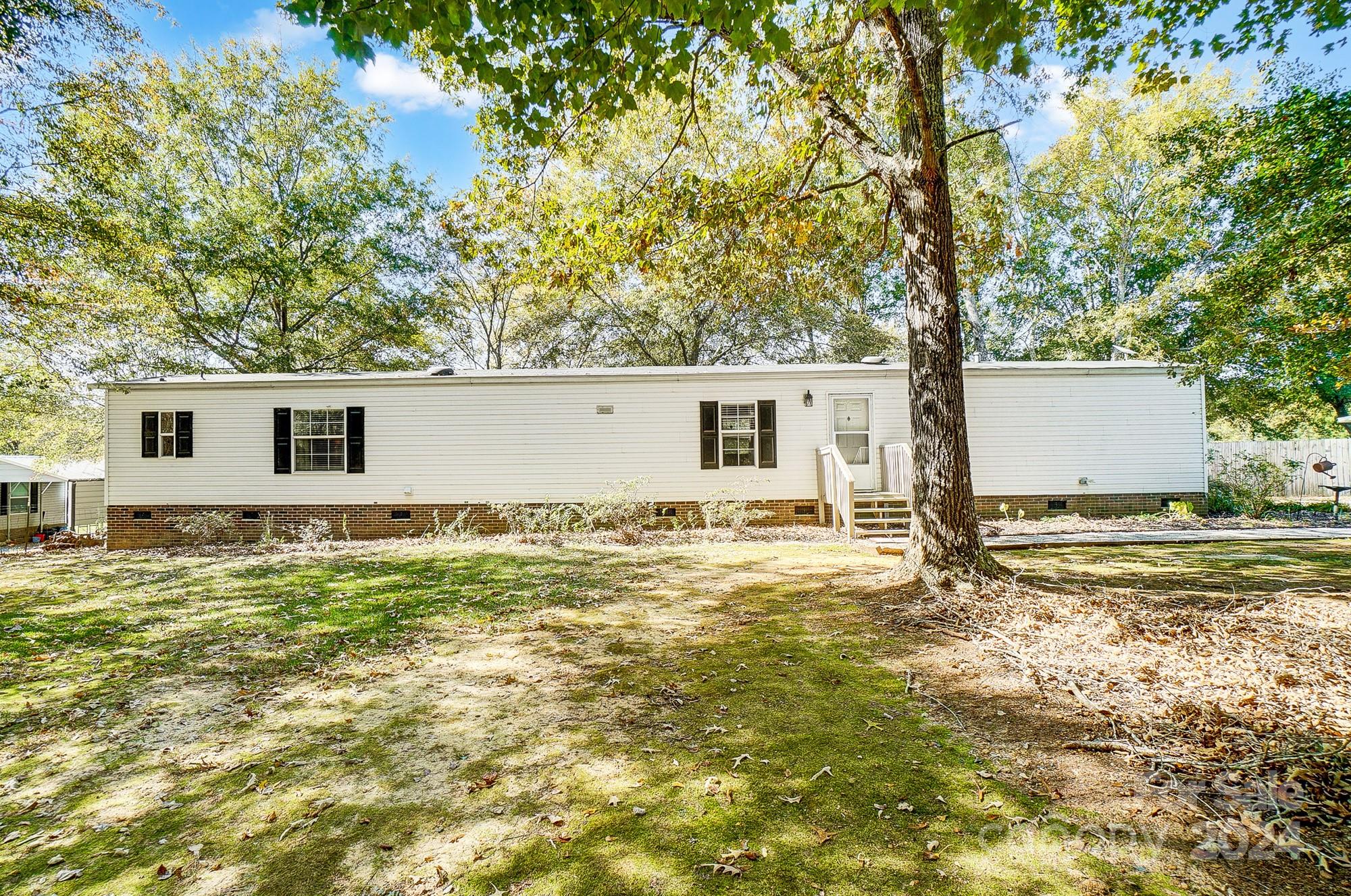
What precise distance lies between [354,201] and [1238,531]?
23.1m

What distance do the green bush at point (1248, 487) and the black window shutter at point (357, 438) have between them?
684 inches

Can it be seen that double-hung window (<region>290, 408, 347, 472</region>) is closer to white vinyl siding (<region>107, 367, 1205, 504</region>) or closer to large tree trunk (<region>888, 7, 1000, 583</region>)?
white vinyl siding (<region>107, 367, 1205, 504</region>)

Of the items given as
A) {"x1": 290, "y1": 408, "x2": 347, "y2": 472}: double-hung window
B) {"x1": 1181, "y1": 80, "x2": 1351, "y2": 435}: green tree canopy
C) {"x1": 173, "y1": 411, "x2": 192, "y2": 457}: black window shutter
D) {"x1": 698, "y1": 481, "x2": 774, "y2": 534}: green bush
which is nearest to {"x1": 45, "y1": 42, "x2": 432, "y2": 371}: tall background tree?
{"x1": 173, "y1": 411, "x2": 192, "y2": 457}: black window shutter

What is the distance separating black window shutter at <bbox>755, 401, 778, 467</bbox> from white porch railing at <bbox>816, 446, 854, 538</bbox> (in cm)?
87

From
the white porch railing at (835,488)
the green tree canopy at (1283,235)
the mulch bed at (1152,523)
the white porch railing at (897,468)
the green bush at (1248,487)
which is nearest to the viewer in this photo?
the green tree canopy at (1283,235)

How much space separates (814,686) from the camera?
3.63 metres

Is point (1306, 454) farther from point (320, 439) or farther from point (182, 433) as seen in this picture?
point (182, 433)

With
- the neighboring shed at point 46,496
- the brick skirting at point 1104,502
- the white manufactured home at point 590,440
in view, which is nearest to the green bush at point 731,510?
the white manufactured home at point 590,440

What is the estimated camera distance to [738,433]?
11.5 meters

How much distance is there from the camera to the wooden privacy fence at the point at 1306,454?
1548 cm

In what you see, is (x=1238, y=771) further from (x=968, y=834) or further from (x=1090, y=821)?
(x=968, y=834)

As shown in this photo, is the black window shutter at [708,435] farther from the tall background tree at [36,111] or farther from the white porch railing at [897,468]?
the tall background tree at [36,111]

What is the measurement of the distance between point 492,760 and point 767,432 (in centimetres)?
923

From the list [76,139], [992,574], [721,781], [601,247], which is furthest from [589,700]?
[76,139]
